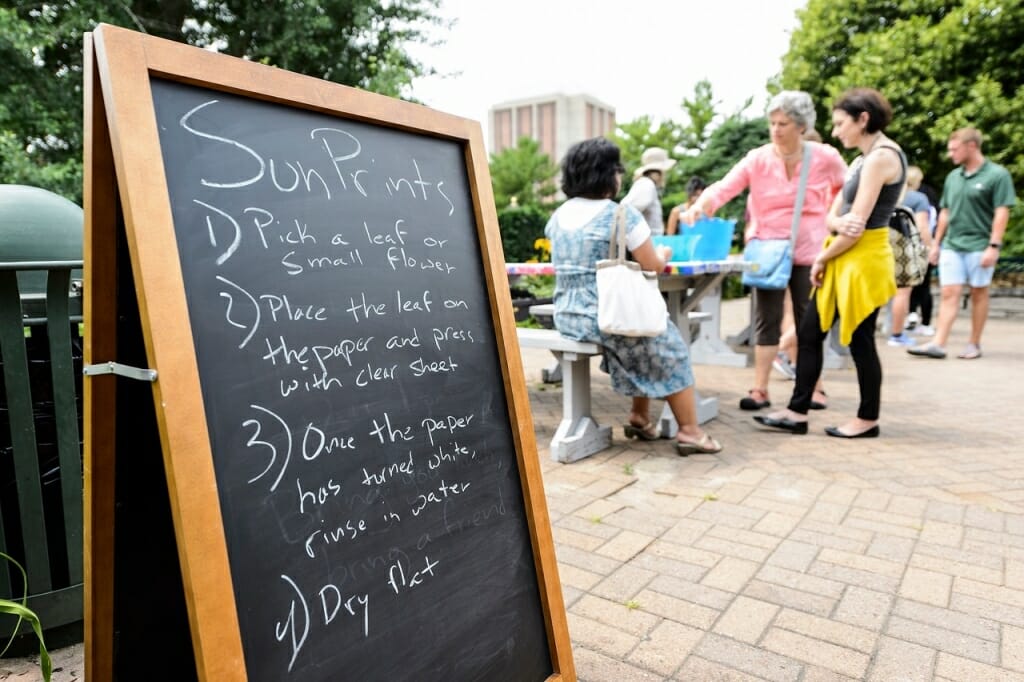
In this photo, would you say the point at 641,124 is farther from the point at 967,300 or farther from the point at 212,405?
the point at 212,405

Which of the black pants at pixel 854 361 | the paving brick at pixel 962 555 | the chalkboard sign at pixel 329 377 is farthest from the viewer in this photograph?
the black pants at pixel 854 361

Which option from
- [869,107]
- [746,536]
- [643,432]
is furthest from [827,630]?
[869,107]

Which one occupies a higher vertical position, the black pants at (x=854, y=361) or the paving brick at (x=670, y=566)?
the black pants at (x=854, y=361)

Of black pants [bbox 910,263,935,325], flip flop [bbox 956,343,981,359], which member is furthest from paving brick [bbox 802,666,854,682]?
black pants [bbox 910,263,935,325]

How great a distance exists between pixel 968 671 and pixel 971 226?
6304 mm

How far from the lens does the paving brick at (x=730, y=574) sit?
239cm

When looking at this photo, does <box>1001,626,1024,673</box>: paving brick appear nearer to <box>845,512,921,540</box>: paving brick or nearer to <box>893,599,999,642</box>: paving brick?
<box>893,599,999,642</box>: paving brick

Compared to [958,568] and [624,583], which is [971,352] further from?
[624,583]

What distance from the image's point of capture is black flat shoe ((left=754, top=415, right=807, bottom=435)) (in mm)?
4227

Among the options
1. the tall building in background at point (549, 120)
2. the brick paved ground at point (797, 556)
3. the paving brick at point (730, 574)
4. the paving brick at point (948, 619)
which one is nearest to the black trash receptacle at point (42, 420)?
the brick paved ground at point (797, 556)

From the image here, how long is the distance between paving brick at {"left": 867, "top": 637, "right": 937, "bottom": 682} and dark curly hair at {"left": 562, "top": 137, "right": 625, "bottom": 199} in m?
2.36

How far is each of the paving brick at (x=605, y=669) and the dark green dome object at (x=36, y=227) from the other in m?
1.95

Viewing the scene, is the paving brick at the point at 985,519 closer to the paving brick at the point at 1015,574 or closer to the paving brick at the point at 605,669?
the paving brick at the point at 1015,574

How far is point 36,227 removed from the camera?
196 centimetres
